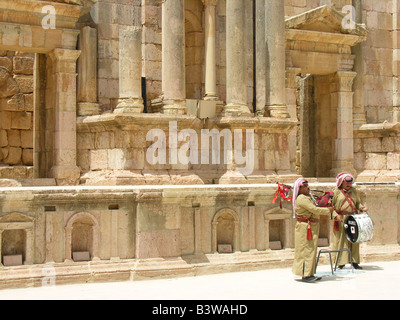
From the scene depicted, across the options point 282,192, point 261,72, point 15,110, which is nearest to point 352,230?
point 282,192

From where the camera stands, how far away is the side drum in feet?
30.5

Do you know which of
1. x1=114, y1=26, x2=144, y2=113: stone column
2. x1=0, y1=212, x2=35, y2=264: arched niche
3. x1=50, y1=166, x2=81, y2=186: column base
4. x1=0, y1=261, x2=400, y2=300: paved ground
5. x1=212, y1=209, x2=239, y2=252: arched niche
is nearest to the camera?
x1=0, y1=261, x2=400, y2=300: paved ground

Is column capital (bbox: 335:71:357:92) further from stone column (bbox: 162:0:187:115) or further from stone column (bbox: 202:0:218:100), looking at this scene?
stone column (bbox: 162:0:187:115)

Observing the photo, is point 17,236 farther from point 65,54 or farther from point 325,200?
point 65,54

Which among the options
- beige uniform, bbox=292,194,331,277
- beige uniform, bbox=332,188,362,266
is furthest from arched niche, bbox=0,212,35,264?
beige uniform, bbox=332,188,362,266

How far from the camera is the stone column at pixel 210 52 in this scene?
51.7 ft

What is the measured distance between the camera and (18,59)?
18.5 metres

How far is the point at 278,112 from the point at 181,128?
2.83m

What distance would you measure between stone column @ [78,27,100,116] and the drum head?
23.1ft

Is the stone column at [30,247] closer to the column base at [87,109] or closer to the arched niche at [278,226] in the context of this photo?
the arched niche at [278,226]

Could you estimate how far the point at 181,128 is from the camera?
46.3 ft
